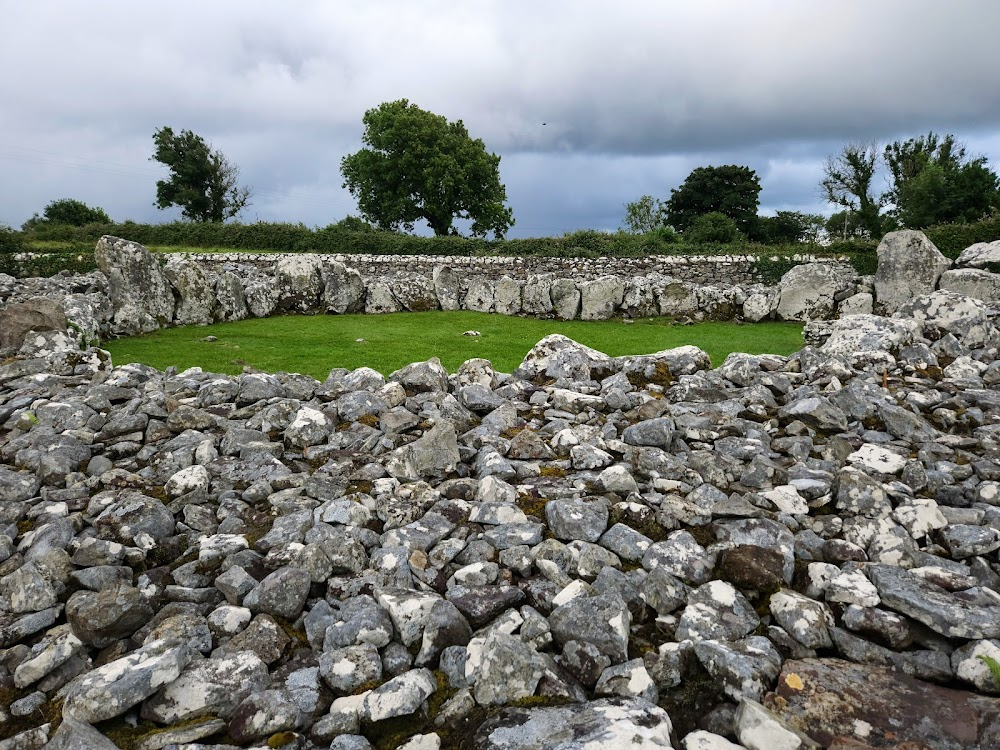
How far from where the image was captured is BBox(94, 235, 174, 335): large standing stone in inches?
525

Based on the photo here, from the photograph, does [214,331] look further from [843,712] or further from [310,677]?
[843,712]

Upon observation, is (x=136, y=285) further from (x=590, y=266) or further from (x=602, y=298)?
(x=590, y=266)

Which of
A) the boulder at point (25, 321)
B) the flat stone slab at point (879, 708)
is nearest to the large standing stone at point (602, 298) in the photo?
the boulder at point (25, 321)

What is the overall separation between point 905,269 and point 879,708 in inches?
638

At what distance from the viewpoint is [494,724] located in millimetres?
2535

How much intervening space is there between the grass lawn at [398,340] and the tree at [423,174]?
3089cm

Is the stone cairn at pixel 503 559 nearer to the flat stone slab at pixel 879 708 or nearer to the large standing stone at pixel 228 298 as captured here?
the flat stone slab at pixel 879 708

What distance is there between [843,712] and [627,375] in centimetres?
418

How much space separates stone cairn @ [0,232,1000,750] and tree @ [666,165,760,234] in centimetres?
4550

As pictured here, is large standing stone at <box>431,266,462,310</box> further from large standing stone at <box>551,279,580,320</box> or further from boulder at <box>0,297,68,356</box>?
boulder at <box>0,297,68,356</box>

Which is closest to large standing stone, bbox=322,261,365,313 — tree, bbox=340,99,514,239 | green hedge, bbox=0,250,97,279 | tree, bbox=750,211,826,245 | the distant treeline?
the distant treeline

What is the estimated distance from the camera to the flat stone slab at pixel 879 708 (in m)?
2.47

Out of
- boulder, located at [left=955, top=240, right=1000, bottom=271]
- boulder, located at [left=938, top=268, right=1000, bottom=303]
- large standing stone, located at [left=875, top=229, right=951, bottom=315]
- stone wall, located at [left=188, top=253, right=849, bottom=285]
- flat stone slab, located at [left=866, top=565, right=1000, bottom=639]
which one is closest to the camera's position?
flat stone slab, located at [left=866, top=565, right=1000, bottom=639]

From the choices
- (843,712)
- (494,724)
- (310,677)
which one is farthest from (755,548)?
(310,677)
